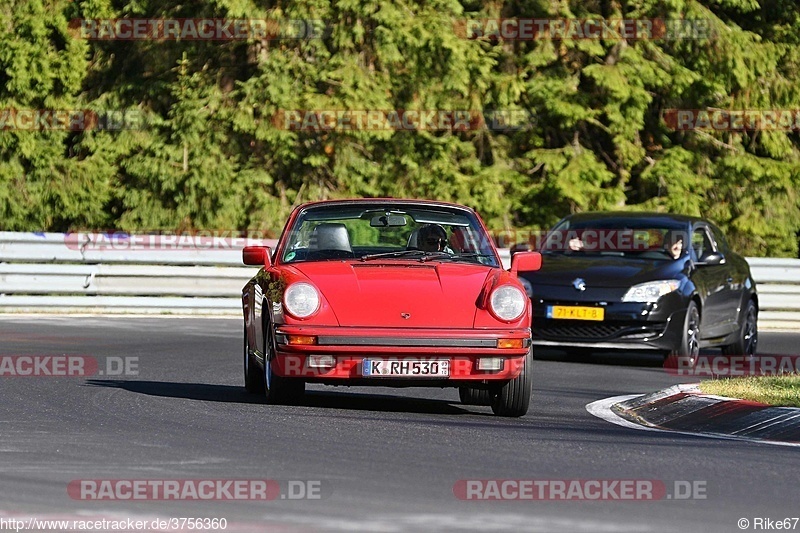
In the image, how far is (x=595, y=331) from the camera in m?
15.9

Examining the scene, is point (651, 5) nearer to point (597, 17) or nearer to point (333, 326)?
point (597, 17)

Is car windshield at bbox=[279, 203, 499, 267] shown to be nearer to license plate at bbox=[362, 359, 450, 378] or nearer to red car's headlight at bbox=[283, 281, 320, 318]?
red car's headlight at bbox=[283, 281, 320, 318]

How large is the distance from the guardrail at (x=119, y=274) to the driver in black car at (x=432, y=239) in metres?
10.6

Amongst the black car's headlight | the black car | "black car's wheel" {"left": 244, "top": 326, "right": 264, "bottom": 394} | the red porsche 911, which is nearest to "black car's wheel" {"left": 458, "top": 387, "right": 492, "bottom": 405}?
the red porsche 911

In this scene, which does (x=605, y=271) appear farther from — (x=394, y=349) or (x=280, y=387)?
(x=394, y=349)

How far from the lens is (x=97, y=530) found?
5988mm

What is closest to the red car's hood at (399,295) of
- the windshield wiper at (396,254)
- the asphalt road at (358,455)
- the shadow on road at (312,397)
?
the windshield wiper at (396,254)

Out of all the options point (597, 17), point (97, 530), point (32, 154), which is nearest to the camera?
point (97, 530)

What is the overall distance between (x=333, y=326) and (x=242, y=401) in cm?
123

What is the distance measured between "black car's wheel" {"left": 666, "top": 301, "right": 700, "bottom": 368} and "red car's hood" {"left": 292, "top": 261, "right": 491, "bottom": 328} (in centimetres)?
592

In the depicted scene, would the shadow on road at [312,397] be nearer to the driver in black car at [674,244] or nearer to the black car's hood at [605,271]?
the black car's hood at [605,271]

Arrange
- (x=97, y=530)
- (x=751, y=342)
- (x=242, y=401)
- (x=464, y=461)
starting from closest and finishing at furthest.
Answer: (x=97, y=530)
(x=464, y=461)
(x=242, y=401)
(x=751, y=342)

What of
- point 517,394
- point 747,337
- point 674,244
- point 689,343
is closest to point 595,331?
point 689,343

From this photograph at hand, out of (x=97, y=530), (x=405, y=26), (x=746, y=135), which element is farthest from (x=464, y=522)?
(x=746, y=135)
